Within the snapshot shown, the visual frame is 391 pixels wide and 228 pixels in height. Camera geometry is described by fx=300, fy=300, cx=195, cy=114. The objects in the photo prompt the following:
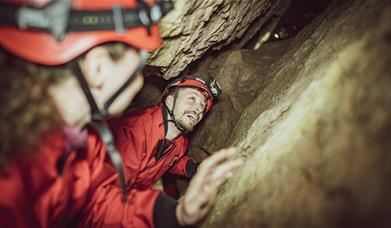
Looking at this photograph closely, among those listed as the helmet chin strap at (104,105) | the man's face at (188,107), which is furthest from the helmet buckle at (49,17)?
A: the man's face at (188,107)

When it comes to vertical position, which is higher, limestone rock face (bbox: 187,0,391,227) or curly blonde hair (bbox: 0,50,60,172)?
curly blonde hair (bbox: 0,50,60,172)

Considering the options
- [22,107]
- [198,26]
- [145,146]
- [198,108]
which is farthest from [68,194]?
[198,108]

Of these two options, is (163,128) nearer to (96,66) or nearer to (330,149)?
(96,66)

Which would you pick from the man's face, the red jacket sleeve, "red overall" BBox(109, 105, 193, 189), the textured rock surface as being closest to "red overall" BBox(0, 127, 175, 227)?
"red overall" BBox(109, 105, 193, 189)

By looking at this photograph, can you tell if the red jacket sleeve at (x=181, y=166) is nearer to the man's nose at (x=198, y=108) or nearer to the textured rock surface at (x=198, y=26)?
the man's nose at (x=198, y=108)

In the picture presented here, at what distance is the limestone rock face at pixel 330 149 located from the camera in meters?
1.16


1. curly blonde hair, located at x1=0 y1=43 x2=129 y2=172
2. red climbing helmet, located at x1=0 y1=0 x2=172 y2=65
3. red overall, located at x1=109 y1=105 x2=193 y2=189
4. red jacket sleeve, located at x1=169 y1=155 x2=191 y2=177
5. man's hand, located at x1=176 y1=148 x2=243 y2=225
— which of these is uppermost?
red climbing helmet, located at x1=0 y1=0 x2=172 y2=65

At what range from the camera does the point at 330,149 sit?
55.1 inches

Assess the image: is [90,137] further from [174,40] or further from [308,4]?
[308,4]

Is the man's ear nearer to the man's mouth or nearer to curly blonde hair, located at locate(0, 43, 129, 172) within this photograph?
curly blonde hair, located at locate(0, 43, 129, 172)

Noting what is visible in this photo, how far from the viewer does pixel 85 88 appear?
1.74 metres

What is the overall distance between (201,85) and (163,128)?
0.78m

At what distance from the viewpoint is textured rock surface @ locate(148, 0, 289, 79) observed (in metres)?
2.75

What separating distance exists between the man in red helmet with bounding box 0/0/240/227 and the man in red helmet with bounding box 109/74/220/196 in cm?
152
